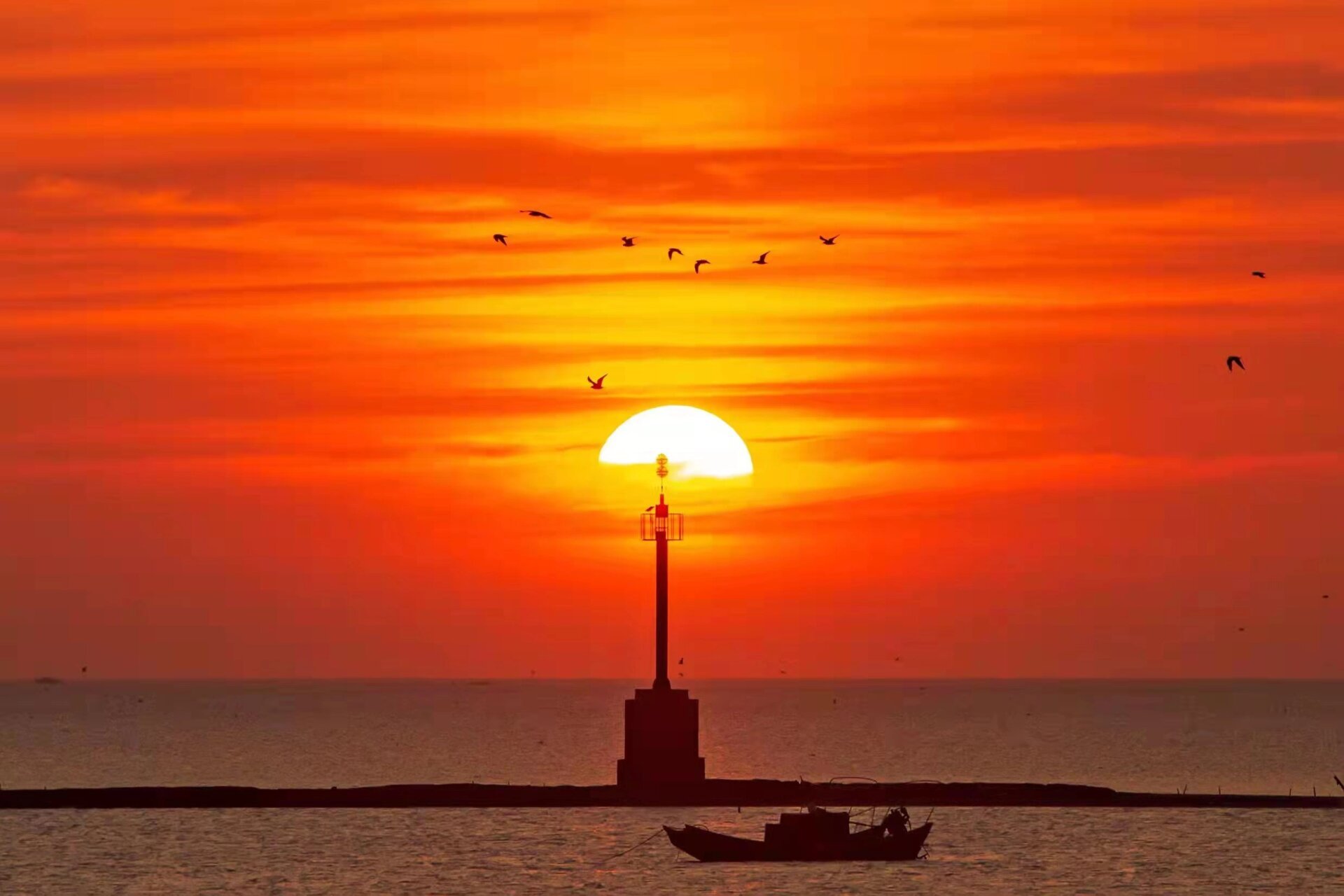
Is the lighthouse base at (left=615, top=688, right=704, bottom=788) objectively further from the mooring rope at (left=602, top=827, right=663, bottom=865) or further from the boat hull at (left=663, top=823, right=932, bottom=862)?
the boat hull at (left=663, top=823, right=932, bottom=862)

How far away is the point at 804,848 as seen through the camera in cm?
8988

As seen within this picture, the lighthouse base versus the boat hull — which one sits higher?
the lighthouse base

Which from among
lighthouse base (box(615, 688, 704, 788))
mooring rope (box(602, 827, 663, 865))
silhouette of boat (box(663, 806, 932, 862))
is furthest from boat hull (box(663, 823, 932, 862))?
lighthouse base (box(615, 688, 704, 788))

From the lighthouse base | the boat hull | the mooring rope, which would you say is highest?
the lighthouse base

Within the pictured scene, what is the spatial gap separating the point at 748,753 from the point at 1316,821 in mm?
75590

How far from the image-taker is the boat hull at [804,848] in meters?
89.4

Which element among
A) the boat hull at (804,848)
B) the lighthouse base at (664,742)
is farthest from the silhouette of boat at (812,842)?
the lighthouse base at (664,742)

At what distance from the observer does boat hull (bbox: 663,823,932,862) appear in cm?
8944

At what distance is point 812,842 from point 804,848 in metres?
0.38

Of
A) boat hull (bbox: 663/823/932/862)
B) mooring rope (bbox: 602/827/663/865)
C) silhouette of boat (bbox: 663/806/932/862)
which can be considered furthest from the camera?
mooring rope (bbox: 602/827/663/865)

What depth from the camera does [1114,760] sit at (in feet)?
601

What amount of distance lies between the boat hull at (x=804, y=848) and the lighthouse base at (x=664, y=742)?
5.08 m

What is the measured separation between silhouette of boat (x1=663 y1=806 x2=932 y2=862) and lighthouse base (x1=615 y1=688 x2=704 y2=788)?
4554 mm

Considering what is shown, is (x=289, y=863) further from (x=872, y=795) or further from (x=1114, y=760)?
(x=1114, y=760)
